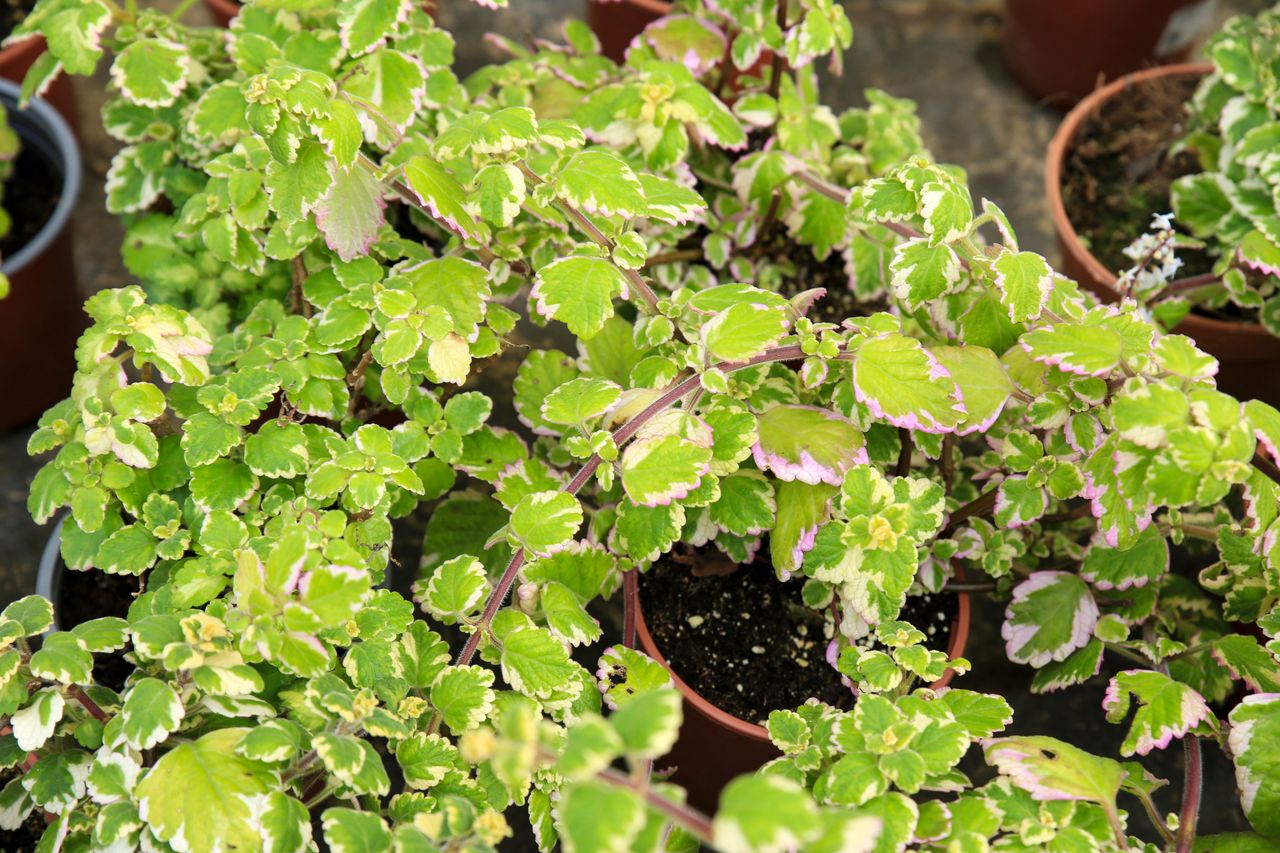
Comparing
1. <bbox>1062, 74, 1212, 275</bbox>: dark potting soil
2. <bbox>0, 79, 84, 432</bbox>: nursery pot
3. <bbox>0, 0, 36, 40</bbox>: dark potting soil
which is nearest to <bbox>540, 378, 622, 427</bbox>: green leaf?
<bbox>0, 79, 84, 432</bbox>: nursery pot

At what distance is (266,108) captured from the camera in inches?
51.6

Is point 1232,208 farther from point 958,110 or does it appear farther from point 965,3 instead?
point 965,3

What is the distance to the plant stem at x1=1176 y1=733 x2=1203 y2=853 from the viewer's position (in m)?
1.34

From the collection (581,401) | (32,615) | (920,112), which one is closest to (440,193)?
(581,401)

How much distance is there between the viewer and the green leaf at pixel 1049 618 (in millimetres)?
1595

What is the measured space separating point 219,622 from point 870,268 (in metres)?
1.10

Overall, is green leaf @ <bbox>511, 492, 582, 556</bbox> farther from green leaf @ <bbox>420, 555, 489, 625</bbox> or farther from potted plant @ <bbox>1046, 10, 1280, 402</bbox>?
potted plant @ <bbox>1046, 10, 1280, 402</bbox>

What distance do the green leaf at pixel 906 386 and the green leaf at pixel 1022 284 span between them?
109 millimetres

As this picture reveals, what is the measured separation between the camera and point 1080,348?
4.28 feet

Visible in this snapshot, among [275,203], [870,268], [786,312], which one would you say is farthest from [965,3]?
[275,203]

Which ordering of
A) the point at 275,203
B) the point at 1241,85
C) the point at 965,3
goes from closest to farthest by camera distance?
the point at 275,203, the point at 1241,85, the point at 965,3

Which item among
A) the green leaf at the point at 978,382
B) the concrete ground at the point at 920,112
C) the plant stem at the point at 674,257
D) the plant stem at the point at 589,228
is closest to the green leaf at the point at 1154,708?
the green leaf at the point at 978,382

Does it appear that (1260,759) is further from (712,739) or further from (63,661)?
(63,661)

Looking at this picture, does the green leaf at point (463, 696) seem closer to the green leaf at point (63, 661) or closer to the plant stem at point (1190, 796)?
the green leaf at point (63, 661)
